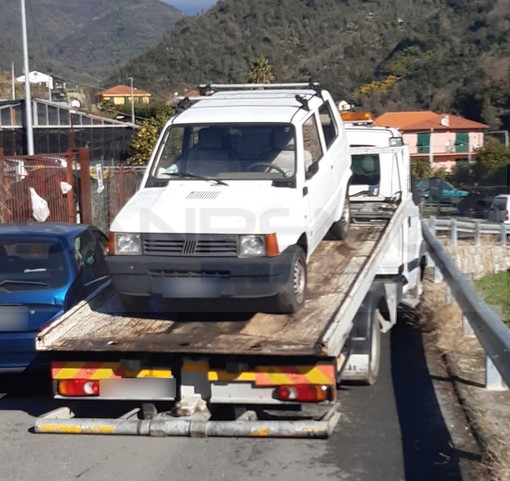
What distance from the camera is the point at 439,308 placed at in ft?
40.0

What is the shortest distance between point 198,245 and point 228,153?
162 cm

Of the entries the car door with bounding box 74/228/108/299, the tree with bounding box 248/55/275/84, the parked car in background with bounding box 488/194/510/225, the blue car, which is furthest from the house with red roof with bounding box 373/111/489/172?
the blue car

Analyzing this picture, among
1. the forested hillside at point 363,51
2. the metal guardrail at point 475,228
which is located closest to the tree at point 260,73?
the forested hillside at point 363,51

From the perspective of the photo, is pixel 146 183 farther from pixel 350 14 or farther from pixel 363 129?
pixel 350 14

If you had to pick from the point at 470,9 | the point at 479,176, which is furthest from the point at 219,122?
the point at 470,9

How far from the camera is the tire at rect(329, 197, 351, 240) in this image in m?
9.82

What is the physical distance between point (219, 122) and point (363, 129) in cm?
403

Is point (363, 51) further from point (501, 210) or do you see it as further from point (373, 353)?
point (373, 353)

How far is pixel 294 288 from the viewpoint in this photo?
295 inches

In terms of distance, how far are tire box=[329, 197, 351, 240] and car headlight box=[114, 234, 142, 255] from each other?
2.75 metres

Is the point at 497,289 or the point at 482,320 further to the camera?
the point at 497,289

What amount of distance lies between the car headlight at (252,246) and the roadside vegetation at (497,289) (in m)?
7.41

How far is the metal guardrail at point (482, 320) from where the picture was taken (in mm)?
6586

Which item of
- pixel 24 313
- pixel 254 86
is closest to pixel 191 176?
pixel 24 313
